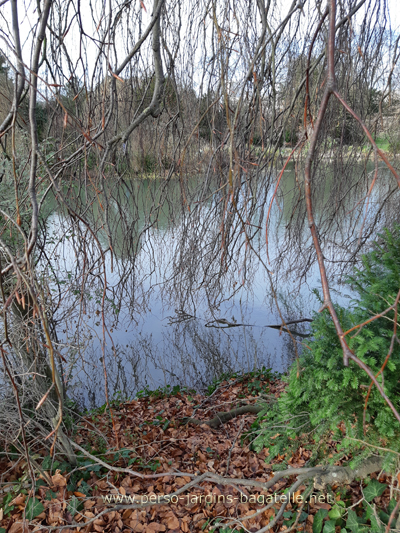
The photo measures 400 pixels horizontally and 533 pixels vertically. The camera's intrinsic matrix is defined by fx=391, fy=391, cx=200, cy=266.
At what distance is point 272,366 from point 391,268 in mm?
2628

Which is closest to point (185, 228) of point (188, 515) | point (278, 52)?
point (278, 52)

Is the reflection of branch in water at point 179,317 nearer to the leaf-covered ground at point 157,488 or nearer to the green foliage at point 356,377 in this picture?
the leaf-covered ground at point 157,488

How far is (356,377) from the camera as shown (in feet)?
5.08

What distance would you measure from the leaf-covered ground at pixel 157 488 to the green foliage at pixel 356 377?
0.35 meters

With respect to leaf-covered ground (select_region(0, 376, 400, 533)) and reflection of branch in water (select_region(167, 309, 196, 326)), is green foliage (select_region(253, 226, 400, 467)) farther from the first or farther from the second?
reflection of branch in water (select_region(167, 309, 196, 326))

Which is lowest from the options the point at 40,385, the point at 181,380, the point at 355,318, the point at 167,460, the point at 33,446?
the point at 181,380

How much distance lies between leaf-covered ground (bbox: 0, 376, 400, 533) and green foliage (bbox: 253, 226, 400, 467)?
13.8 inches

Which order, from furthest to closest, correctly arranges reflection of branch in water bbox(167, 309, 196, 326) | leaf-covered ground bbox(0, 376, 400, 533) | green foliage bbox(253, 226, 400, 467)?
reflection of branch in water bbox(167, 309, 196, 326), leaf-covered ground bbox(0, 376, 400, 533), green foliage bbox(253, 226, 400, 467)

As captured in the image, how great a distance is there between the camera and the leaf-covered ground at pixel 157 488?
1.89 meters

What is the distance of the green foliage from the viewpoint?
1.53 meters

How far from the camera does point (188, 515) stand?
79.4 inches

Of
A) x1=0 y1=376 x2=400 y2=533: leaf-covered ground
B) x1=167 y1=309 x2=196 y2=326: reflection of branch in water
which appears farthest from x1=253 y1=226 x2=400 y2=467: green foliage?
x1=167 y1=309 x2=196 y2=326: reflection of branch in water

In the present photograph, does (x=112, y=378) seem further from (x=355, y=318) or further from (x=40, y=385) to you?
(x=355, y=318)

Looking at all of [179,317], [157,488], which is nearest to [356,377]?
[157,488]
